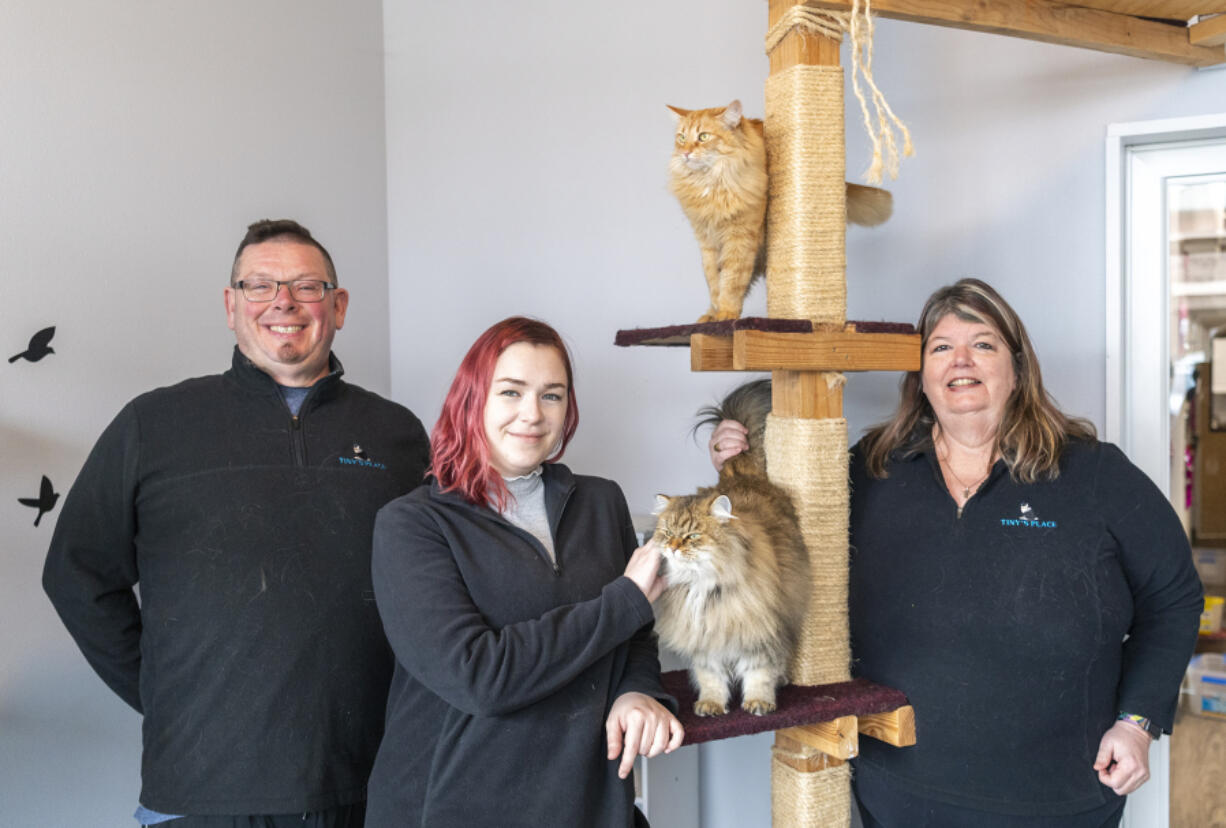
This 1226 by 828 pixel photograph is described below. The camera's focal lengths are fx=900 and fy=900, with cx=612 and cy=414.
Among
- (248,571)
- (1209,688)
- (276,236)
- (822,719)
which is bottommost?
(1209,688)

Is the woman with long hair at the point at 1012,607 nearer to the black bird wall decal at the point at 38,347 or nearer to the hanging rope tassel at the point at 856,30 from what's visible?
the hanging rope tassel at the point at 856,30

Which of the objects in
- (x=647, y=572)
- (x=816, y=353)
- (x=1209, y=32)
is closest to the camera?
(x=647, y=572)

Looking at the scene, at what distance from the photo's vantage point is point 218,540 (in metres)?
1.70

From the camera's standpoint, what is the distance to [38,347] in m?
2.02

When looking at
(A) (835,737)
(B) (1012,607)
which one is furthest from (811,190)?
(A) (835,737)

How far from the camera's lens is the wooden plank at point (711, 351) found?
1.56 meters

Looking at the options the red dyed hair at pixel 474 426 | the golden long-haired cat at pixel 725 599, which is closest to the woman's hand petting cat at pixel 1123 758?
the golden long-haired cat at pixel 725 599

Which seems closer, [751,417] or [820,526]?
[820,526]

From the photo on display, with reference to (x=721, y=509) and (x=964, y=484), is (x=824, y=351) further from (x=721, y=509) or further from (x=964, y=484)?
(x=964, y=484)

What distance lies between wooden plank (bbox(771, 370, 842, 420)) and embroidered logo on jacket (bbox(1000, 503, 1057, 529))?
430 millimetres

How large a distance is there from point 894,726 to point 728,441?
2.20 ft

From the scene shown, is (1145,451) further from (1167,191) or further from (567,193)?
(567,193)

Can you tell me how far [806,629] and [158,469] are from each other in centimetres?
128

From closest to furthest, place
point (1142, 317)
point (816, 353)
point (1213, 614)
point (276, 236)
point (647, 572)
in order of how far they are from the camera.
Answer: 1. point (647, 572)
2. point (816, 353)
3. point (276, 236)
4. point (1142, 317)
5. point (1213, 614)
